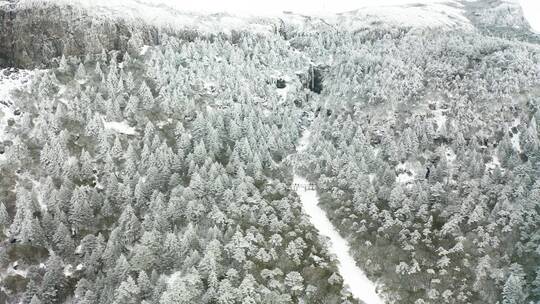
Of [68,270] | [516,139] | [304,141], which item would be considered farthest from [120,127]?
[516,139]

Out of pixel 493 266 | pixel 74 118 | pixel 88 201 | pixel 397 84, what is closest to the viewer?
pixel 493 266

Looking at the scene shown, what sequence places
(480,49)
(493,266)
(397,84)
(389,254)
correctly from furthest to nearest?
(480,49)
(397,84)
(389,254)
(493,266)

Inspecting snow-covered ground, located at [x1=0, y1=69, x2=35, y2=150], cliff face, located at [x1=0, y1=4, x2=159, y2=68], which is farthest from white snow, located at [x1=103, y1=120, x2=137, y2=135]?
cliff face, located at [x1=0, y1=4, x2=159, y2=68]

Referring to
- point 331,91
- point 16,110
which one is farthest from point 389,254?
point 16,110

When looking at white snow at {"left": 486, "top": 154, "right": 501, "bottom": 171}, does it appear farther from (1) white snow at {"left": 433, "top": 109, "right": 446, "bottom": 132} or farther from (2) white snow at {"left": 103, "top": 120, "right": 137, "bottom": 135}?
(2) white snow at {"left": 103, "top": 120, "right": 137, "bottom": 135}

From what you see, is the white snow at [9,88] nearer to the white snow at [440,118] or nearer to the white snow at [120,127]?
the white snow at [120,127]

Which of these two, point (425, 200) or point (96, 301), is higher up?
point (425, 200)

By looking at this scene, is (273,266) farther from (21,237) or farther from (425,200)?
(21,237)
